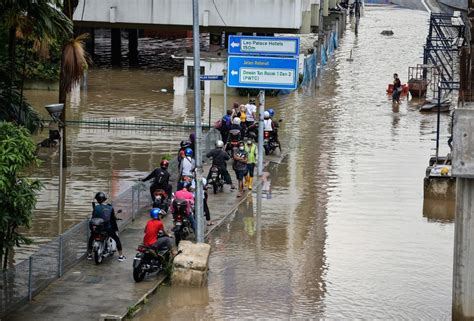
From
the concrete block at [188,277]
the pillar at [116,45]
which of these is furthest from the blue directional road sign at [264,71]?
the pillar at [116,45]

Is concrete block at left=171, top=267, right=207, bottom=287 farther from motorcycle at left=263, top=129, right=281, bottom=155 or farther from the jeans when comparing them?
motorcycle at left=263, top=129, right=281, bottom=155

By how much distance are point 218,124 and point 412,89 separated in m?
17.3

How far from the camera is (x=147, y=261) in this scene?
62.8 feet

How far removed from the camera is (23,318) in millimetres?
16859

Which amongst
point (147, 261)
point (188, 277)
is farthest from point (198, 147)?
point (188, 277)

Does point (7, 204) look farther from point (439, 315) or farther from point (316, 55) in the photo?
point (316, 55)

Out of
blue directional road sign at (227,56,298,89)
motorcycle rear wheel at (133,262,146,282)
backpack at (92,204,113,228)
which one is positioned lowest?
motorcycle rear wheel at (133,262,146,282)

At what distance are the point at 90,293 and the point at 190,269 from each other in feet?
5.85

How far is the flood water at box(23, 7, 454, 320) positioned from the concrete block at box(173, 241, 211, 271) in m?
0.41

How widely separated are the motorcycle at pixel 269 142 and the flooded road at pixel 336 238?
589mm

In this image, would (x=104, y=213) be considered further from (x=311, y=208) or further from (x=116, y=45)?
(x=116, y=45)

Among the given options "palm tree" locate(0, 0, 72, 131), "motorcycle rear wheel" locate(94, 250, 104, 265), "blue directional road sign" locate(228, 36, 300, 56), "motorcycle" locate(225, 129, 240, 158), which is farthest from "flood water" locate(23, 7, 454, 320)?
"palm tree" locate(0, 0, 72, 131)

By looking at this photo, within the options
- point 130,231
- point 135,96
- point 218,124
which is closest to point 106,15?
point 135,96

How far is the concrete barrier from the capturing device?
19.0 m
